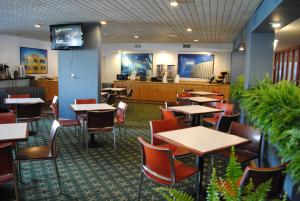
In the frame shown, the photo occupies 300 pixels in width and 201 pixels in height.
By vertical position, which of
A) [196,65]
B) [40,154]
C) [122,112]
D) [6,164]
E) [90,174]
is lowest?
[90,174]

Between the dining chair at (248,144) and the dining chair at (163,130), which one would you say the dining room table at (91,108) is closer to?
the dining chair at (163,130)

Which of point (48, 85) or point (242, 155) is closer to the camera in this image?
point (242, 155)

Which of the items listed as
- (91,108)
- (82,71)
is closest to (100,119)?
(91,108)

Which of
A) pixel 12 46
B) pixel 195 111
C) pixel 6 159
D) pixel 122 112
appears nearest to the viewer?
pixel 6 159

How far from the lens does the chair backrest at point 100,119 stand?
4.37 metres

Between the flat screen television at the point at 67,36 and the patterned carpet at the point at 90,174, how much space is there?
2.48m

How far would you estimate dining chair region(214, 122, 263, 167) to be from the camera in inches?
Answer: 121

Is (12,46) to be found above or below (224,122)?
above

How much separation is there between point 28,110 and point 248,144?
163 inches

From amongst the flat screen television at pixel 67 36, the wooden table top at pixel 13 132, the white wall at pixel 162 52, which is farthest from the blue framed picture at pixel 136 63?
the wooden table top at pixel 13 132

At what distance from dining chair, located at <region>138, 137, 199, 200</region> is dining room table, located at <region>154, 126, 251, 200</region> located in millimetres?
250

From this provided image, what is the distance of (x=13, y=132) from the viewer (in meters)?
2.96

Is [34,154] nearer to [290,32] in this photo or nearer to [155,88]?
[290,32]

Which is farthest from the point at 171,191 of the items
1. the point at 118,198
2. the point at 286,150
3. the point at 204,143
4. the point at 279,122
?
the point at 118,198
